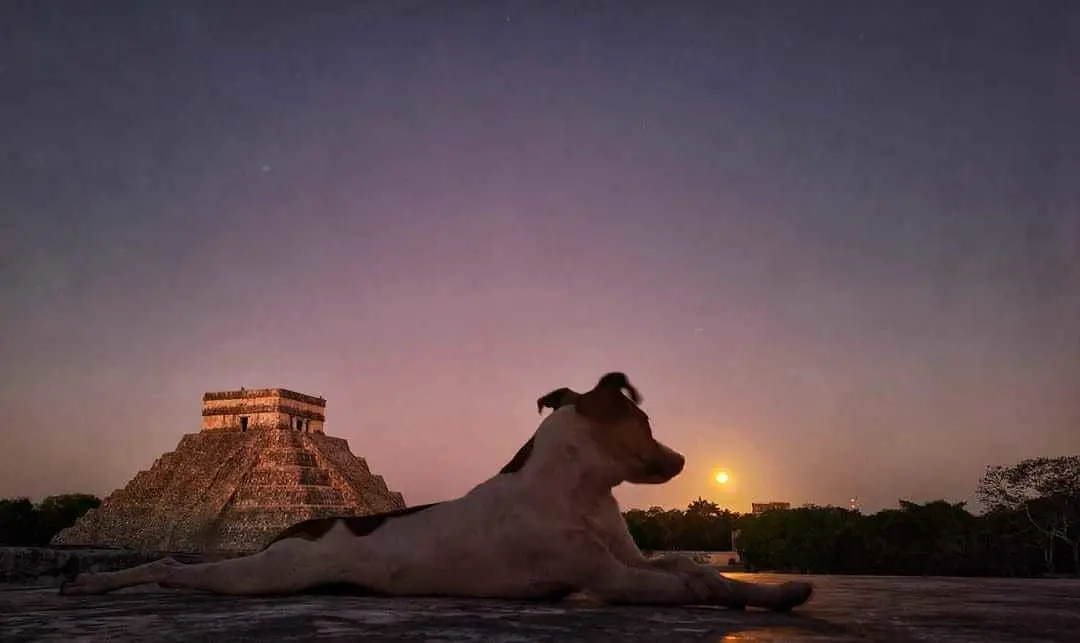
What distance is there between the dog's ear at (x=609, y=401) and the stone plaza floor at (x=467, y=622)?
2.99ft

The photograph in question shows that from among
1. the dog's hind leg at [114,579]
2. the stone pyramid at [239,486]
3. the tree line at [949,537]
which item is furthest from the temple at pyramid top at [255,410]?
the dog's hind leg at [114,579]

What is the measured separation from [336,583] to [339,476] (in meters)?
69.0

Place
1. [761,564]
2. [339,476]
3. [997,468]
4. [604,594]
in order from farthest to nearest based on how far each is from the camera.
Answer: [339,476], [761,564], [997,468], [604,594]

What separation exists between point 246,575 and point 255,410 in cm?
7664

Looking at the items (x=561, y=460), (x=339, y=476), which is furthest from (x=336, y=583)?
(x=339, y=476)

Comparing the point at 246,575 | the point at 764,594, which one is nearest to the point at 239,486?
the point at 246,575

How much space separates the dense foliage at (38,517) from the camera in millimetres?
79375

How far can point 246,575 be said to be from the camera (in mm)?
3914

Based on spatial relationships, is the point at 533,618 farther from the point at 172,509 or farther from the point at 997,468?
the point at 172,509

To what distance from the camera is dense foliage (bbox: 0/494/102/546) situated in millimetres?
79375

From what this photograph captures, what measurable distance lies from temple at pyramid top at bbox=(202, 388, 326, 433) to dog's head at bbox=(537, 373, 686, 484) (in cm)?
7562

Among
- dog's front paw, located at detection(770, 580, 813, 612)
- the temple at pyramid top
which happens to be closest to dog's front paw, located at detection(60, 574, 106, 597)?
dog's front paw, located at detection(770, 580, 813, 612)

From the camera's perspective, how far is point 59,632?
2471 millimetres

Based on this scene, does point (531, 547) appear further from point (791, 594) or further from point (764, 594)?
point (791, 594)
